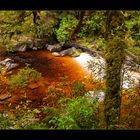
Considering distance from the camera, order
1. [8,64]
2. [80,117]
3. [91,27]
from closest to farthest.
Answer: [80,117] < [8,64] < [91,27]

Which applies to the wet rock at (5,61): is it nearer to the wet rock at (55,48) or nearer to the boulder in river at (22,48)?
the boulder in river at (22,48)

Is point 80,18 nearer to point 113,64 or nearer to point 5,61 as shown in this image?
point 113,64

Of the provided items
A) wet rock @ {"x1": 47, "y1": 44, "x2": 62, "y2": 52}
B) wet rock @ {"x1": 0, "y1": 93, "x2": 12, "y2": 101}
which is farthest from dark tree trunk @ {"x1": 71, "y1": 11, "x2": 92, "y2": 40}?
wet rock @ {"x1": 0, "y1": 93, "x2": 12, "y2": 101}

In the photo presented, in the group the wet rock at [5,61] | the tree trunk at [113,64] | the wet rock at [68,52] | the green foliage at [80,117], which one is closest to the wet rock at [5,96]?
the wet rock at [5,61]

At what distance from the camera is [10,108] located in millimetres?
10039

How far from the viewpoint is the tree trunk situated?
644cm

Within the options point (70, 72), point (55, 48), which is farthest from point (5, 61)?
point (70, 72)

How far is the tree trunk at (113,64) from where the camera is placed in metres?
6.44

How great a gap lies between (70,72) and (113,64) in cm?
639

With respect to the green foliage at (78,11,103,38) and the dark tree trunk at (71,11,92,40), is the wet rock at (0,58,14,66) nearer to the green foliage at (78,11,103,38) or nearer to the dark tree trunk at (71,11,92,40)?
the dark tree trunk at (71,11,92,40)

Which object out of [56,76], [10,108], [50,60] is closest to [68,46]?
[50,60]

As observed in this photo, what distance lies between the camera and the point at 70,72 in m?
12.8
